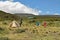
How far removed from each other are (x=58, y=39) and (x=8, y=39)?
5.20 m

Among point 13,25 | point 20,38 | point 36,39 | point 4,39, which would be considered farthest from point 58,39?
point 13,25

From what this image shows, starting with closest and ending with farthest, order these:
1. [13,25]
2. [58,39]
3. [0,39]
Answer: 1. [0,39]
2. [58,39]
3. [13,25]

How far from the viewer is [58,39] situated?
24922 mm

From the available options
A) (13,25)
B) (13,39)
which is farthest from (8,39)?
(13,25)

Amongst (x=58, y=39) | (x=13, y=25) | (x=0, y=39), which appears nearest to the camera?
(x=0, y=39)

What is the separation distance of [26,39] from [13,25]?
19711 mm

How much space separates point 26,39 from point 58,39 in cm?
334

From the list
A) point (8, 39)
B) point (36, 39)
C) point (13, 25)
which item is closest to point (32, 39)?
point (36, 39)

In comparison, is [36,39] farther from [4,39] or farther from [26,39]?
[4,39]

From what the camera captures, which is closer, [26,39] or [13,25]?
[26,39]

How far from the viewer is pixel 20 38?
83.7 ft

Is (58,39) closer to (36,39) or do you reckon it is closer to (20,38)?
(36,39)

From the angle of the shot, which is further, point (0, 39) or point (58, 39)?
point (58, 39)

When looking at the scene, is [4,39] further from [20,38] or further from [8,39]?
[20,38]
